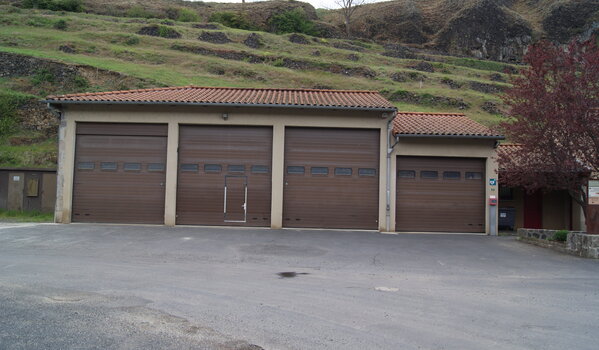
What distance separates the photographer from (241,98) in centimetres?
1560

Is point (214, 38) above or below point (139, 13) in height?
below

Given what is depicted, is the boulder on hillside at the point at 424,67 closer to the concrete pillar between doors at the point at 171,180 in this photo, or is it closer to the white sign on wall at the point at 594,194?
the white sign on wall at the point at 594,194

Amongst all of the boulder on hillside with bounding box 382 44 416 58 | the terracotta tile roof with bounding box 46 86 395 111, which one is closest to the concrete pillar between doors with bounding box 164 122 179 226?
the terracotta tile roof with bounding box 46 86 395 111

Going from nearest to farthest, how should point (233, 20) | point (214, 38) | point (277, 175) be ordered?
point (277, 175) < point (214, 38) < point (233, 20)

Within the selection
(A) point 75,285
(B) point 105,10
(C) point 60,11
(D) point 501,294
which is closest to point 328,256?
(D) point 501,294

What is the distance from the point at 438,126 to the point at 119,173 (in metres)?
12.0

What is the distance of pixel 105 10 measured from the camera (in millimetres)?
58875

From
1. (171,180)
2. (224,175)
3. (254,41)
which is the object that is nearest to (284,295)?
(224,175)

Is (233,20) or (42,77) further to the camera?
(233,20)

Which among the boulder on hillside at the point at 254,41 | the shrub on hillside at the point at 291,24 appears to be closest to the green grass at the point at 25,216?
the boulder on hillside at the point at 254,41

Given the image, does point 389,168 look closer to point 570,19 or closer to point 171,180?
point 171,180

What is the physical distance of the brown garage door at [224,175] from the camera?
49.0 feet

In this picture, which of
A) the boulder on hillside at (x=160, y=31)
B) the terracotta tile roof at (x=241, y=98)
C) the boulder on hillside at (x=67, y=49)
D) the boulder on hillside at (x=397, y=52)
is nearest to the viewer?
the terracotta tile roof at (x=241, y=98)

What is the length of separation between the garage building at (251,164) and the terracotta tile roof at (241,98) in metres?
0.10
